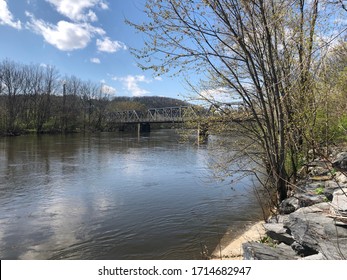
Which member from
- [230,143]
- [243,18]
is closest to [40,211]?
[230,143]

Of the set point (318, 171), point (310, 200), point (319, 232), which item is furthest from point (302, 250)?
point (318, 171)

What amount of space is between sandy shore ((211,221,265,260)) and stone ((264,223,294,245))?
62 cm

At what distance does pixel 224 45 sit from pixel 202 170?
40.5 feet

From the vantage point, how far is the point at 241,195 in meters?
13.8

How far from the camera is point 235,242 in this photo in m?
8.12

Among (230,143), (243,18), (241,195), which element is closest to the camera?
(243,18)

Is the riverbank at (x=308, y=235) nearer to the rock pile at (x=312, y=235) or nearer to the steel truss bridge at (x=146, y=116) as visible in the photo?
the rock pile at (x=312, y=235)

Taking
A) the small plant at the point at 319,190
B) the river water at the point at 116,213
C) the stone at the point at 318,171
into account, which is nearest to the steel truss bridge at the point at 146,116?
the river water at the point at 116,213

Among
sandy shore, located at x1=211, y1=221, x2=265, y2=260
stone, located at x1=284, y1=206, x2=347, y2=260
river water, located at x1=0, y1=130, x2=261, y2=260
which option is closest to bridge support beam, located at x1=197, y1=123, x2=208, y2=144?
river water, located at x1=0, y1=130, x2=261, y2=260

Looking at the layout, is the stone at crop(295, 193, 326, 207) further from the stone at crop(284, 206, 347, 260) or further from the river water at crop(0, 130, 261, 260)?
the river water at crop(0, 130, 261, 260)

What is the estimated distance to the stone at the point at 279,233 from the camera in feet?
20.4

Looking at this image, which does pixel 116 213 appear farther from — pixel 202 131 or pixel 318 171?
pixel 318 171

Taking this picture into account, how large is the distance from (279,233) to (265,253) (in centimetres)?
170
